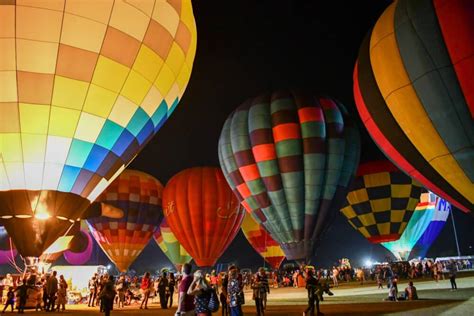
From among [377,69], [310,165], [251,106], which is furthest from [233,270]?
[251,106]

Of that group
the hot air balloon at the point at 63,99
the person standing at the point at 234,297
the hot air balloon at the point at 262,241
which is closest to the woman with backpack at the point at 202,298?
the person standing at the point at 234,297

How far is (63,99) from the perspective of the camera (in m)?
7.84

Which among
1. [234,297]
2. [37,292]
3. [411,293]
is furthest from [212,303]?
[37,292]

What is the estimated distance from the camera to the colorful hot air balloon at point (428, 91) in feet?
25.2

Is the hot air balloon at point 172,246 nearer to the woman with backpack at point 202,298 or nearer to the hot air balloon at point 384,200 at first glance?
the hot air balloon at point 384,200

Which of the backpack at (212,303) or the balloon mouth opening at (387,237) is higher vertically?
the balloon mouth opening at (387,237)

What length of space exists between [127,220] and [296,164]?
8801 mm

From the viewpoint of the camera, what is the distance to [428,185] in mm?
9125

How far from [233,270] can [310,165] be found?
368 inches

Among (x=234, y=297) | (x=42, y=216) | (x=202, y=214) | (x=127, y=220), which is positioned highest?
(x=202, y=214)

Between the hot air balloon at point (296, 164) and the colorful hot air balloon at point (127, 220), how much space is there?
5.91 metres

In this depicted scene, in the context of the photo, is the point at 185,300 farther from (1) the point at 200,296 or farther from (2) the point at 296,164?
(2) the point at 296,164

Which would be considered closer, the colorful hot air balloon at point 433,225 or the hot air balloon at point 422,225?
the hot air balloon at point 422,225

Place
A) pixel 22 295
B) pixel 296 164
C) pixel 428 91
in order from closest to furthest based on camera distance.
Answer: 1. pixel 428 91
2. pixel 22 295
3. pixel 296 164
